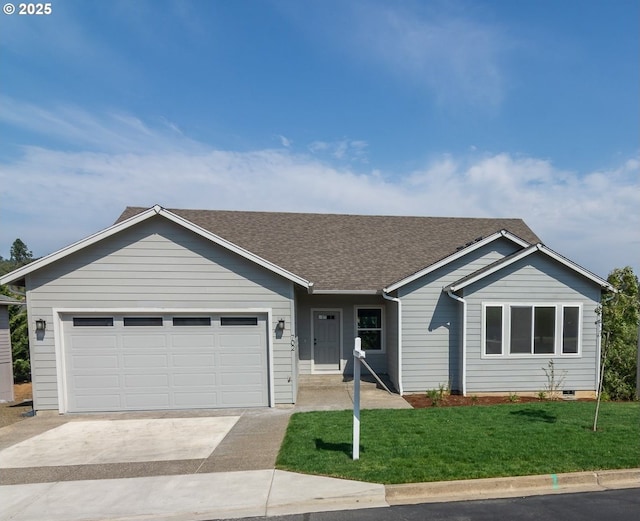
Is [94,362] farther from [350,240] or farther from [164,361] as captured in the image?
[350,240]

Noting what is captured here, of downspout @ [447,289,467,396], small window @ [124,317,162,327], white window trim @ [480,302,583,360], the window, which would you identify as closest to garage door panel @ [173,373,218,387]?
small window @ [124,317,162,327]

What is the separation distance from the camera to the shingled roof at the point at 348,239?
12359mm

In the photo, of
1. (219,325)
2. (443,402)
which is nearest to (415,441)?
(443,402)

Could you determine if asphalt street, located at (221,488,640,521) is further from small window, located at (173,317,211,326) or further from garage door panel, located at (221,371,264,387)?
small window, located at (173,317,211,326)

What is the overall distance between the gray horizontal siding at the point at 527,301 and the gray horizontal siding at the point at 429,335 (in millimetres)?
Answer: 464

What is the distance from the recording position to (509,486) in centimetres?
475

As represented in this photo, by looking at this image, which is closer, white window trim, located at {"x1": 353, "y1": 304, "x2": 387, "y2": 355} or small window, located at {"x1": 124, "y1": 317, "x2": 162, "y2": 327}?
small window, located at {"x1": 124, "y1": 317, "x2": 162, "y2": 327}

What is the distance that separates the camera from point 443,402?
9164 millimetres

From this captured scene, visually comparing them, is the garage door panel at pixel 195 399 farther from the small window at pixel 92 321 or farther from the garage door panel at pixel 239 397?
the small window at pixel 92 321

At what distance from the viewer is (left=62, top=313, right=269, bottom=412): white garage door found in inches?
340

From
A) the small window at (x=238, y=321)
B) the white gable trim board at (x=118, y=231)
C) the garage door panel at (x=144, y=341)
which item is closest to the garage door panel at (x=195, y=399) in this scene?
the garage door panel at (x=144, y=341)

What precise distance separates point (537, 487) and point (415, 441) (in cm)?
187

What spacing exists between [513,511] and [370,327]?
27.6 feet

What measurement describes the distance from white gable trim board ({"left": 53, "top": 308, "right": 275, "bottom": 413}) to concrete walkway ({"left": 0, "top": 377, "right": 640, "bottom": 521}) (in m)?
1.17
